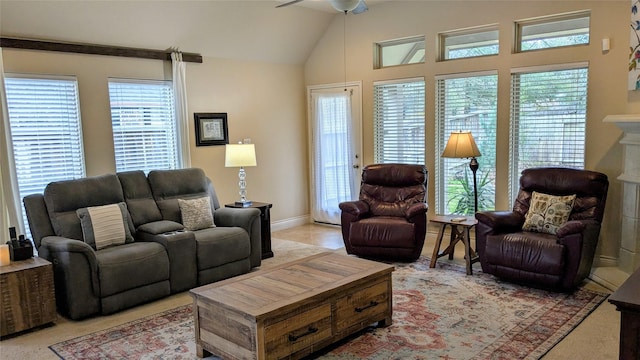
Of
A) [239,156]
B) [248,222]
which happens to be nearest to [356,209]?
[248,222]

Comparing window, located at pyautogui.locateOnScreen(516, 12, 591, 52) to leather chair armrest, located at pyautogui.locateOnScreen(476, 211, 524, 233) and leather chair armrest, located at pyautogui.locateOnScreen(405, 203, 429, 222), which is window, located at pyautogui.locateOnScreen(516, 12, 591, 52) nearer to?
leather chair armrest, located at pyautogui.locateOnScreen(476, 211, 524, 233)

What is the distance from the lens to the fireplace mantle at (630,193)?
14.1ft

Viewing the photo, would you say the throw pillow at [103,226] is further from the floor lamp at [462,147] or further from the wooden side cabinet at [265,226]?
the floor lamp at [462,147]

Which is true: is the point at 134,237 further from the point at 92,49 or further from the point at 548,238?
the point at 548,238

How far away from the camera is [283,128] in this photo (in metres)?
7.14

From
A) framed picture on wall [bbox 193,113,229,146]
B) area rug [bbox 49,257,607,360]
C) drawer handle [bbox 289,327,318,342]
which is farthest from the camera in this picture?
framed picture on wall [bbox 193,113,229,146]

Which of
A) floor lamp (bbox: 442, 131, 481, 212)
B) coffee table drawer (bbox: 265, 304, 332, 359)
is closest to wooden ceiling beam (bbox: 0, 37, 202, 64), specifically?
floor lamp (bbox: 442, 131, 481, 212)

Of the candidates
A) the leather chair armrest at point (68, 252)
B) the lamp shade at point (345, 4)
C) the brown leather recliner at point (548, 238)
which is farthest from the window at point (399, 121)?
the leather chair armrest at point (68, 252)

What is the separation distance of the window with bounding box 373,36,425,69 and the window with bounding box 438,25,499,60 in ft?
0.99

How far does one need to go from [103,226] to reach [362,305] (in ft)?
7.90

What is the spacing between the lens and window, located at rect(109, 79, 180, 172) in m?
5.38

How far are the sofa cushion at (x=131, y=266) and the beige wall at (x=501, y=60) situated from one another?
3500mm

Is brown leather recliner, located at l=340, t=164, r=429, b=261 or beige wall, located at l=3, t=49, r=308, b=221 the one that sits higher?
beige wall, located at l=3, t=49, r=308, b=221

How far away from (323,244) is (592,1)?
3.94 metres
